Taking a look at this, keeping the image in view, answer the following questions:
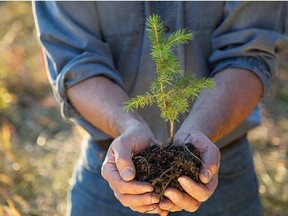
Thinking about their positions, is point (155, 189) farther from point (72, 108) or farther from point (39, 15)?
point (39, 15)

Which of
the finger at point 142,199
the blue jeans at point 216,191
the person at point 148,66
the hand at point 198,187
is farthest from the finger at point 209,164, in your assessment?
the blue jeans at point 216,191

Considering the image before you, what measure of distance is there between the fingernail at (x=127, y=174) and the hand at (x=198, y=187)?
→ 0.09m

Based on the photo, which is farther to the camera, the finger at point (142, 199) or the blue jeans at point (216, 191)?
the blue jeans at point (216, 191)

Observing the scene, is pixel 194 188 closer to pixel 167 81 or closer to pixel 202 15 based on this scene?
pixel 167 81

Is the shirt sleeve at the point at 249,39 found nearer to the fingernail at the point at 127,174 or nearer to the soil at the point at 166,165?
the soil at the point at 166,165

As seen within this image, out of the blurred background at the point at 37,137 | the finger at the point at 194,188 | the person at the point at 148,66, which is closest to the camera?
the finger at the point at 194,188

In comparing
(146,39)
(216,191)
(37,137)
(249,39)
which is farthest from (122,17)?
(37,137)

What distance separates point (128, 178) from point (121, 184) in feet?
0.10

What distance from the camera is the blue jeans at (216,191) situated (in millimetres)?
2156

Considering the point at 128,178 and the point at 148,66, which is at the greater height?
the point at 128,178

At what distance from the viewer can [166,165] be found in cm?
162

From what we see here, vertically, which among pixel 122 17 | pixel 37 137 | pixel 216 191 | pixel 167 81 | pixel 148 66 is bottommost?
pixel 37 137

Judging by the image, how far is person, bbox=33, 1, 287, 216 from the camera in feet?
6.96

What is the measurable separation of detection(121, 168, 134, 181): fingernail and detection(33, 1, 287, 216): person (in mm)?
461
